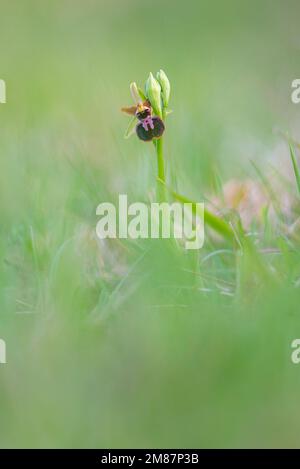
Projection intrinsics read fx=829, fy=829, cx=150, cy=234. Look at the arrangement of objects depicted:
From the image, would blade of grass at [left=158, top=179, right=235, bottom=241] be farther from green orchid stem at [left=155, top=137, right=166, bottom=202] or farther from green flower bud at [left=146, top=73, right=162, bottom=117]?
green flower bud at [left=146, top=73, right=162, bottom=117]

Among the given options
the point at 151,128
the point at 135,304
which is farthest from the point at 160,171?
the point at 135,304

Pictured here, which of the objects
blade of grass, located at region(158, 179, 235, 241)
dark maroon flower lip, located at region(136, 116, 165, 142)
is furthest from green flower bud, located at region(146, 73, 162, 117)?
blade of grass, located at region(158, 179, 235, 241)

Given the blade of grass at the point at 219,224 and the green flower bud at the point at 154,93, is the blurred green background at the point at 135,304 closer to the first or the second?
the blade of grass at the point at 219,224

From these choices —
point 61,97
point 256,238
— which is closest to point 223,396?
point 256,238

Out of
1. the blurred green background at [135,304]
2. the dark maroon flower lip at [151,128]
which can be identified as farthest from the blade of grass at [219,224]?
the dark maroon flower lip at [151,128]
